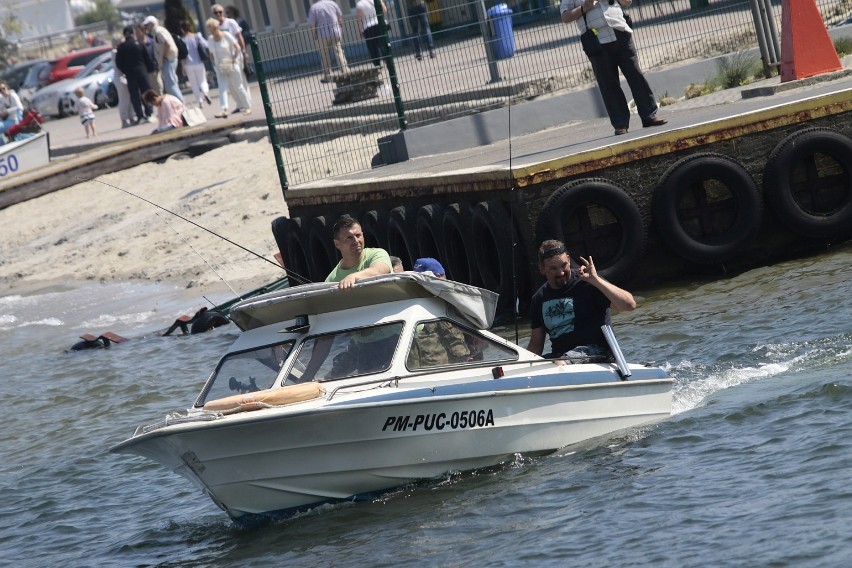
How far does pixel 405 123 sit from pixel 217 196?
5.86m

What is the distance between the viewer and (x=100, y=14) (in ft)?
275

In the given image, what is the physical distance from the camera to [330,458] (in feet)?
28.9

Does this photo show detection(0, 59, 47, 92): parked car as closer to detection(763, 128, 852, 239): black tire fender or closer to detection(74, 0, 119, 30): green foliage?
detection(74, 0, 119, 30): green foliage

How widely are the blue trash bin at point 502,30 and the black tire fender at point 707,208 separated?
4994 millimetres

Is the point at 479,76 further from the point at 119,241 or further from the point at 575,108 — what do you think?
the point at 119,241

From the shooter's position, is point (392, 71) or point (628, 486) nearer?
point (628, 486)

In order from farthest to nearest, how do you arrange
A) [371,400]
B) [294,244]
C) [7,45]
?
[7,45]
[294,244]
[371,400]

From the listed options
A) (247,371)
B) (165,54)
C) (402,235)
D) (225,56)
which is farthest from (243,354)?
(165,54)

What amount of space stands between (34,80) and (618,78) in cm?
3758

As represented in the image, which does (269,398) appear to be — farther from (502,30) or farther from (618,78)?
(502,30)

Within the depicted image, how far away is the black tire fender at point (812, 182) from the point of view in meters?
14.3

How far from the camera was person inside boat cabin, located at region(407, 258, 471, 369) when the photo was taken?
9227mm

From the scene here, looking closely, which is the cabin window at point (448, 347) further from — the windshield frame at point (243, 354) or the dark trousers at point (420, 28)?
the dark trousers at point (420, 28)

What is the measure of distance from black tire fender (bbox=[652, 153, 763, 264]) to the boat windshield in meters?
5.96
